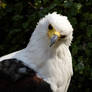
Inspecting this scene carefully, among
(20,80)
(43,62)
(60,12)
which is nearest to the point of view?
(20,80)

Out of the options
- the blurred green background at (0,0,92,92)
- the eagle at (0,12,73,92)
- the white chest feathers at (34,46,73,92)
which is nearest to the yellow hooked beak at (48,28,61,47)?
the eagle at (0,12,73,92)

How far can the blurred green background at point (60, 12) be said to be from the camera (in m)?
5.23

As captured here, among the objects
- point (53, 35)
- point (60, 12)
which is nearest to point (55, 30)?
point (53, 35)

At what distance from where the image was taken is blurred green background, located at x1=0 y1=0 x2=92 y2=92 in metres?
5.23

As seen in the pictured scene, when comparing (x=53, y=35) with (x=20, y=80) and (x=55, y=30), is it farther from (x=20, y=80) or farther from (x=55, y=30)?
(x=20, y=80)

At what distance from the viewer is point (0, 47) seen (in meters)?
5.99

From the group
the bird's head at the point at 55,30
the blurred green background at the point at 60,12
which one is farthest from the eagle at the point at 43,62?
the blurred green background at the point at 60,12

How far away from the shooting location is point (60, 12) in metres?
5.25

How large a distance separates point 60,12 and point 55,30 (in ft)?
4.33

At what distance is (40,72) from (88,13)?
55.2 inches

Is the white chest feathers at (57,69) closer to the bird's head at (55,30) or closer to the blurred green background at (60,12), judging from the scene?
the bird's head at (55,30)

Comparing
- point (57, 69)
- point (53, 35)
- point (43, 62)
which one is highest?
point (53, 35)

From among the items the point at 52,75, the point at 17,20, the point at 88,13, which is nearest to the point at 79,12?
the point at 88,13

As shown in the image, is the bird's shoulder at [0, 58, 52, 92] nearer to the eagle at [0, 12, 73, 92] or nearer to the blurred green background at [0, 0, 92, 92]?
the eagle at [0, 12, 73, 92]
